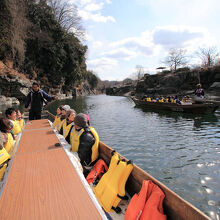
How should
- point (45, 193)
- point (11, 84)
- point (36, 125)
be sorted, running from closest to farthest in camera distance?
1. point (45, 193)
2. point (36, 125)
3. point (11, 84)

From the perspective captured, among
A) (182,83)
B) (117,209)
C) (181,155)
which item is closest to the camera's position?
(117,209)

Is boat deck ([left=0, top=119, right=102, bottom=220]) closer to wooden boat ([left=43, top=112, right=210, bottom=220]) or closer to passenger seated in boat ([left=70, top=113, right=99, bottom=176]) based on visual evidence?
passenger seated in boat ([left=70, top=113, right=99, bottom=176])

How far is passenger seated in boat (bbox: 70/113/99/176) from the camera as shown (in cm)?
312

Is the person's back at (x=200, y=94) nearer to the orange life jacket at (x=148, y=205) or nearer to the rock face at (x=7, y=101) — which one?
the orange life jacket at (x=148, y=205)

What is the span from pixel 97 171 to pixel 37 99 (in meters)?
4.32

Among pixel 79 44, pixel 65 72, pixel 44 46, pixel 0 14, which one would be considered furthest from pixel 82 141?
pixel 79 44

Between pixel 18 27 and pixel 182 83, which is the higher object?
pixel 18 27

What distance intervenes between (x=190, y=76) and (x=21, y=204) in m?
33.8

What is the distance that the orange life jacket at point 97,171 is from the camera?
2.92 metres

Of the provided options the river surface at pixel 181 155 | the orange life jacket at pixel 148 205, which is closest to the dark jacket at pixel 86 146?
the orange life jacket at pixel 148 205

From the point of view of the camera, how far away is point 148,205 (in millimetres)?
1870

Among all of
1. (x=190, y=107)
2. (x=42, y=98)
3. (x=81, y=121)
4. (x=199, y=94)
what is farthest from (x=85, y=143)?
(x=199, y=94)

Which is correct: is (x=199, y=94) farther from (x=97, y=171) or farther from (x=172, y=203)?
(x=172, y=203)

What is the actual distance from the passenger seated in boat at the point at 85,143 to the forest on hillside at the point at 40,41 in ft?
88.9
